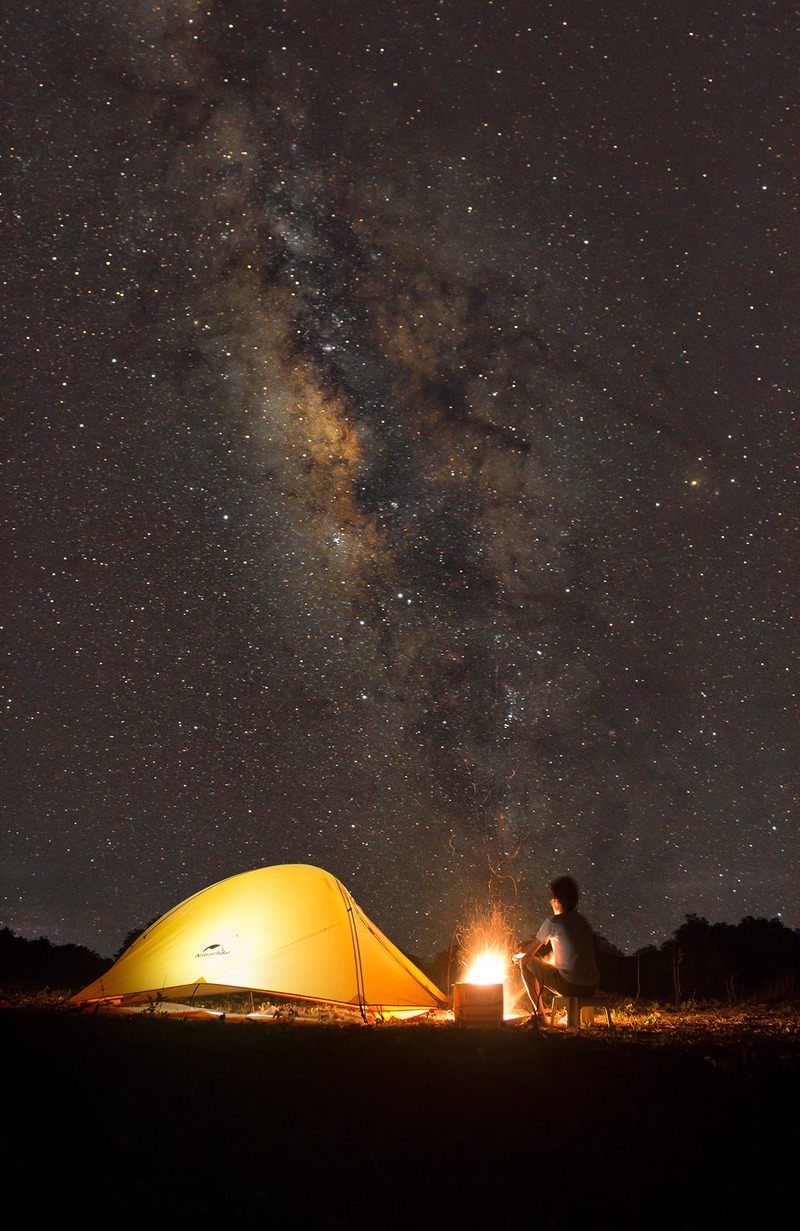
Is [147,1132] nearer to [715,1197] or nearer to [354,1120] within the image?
[354,1120]

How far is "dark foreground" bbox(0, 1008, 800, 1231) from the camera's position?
2.76 m

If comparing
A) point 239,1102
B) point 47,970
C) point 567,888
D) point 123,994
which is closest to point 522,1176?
point 239,1102

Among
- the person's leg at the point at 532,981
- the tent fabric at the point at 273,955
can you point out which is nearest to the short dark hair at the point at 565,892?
the person's leg at the point at 532,981

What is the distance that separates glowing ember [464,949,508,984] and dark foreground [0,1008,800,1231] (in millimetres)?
2788

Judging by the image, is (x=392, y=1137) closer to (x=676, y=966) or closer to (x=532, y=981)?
(x=532, y=981)

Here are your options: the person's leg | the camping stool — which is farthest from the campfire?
the camping stool

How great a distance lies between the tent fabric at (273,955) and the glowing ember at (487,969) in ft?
4.45

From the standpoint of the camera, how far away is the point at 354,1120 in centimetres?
359

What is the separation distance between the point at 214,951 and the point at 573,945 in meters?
4.11

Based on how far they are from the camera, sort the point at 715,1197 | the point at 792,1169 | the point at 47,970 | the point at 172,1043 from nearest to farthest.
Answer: the point at 715,1197, the point at 792,1169, the point at 172,1043, the point at 47,970

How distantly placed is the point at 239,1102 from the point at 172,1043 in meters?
1.78

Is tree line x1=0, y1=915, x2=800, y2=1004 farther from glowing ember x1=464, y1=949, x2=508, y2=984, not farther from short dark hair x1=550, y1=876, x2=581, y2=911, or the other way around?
short dark hair x1=550, y1=876, x2=581, y2=911

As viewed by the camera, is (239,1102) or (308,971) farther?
(308,971)

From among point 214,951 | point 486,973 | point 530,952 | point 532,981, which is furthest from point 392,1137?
point 214,951
